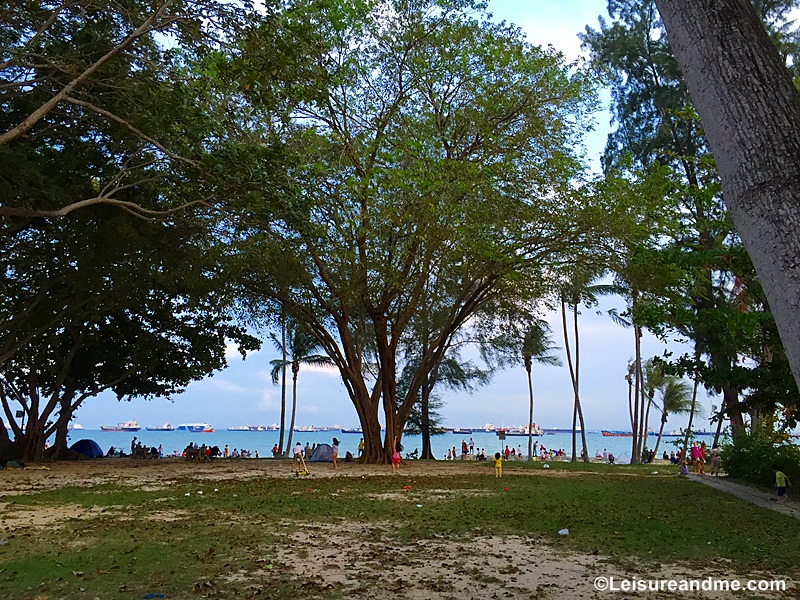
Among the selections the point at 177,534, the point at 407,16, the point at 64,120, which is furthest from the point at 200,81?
the point at 407,16

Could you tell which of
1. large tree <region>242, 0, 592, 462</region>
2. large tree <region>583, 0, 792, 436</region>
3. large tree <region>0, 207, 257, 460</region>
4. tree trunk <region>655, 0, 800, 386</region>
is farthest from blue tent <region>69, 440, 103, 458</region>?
tree trunk <region>655, 0, 800, 386</region>

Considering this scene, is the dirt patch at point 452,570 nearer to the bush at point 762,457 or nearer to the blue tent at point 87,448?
the bush at point 762,457

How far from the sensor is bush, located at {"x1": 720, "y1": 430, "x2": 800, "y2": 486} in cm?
1534

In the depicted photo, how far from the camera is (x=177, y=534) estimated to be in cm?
817

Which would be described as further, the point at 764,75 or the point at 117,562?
the point at 117,562

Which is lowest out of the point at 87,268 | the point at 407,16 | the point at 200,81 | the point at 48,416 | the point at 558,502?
the point at 558,502

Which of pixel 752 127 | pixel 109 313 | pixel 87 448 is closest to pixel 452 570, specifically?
pixel 752 127

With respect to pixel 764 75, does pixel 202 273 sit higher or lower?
higher

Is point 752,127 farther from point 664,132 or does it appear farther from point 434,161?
point 664,132

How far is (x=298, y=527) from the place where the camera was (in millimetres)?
9031

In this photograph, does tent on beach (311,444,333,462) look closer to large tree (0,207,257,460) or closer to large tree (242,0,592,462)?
large tree (0,207,257,460)

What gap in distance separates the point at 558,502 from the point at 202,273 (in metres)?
13.3

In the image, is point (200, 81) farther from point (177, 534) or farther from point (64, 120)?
point (177, 534)

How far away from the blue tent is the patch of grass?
1769 cm
